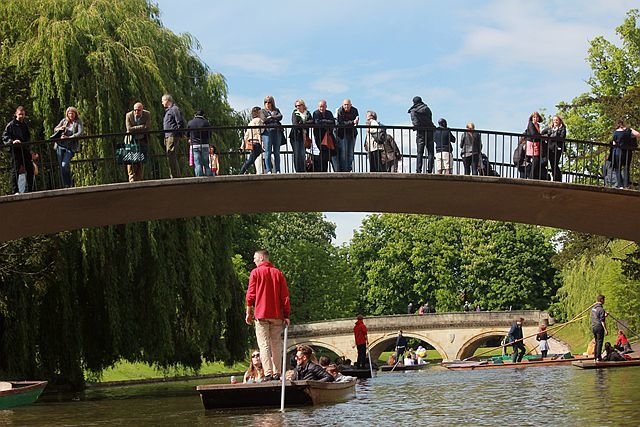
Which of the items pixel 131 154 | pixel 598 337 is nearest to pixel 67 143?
pixel 131 154

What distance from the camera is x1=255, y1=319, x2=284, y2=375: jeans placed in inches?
531

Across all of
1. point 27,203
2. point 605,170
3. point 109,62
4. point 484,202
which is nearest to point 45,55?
point 109,62

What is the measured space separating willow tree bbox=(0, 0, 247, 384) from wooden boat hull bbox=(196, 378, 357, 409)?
6784 mm

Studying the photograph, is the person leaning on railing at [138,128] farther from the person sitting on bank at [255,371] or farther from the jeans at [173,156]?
the person sitting on bank at [255,371]

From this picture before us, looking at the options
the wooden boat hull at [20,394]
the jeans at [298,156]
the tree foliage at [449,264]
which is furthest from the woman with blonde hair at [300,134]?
the tree foliage at [449,264]

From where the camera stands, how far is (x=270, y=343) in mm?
13633

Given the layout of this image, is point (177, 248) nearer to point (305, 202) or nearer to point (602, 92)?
point (305, 202)

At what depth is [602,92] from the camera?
140ft

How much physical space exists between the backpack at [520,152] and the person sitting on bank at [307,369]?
14.0 ft

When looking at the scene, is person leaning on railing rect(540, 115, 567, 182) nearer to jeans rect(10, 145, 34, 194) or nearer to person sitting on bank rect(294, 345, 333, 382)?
person sitting on bank rect(294, 345, 333, 382)

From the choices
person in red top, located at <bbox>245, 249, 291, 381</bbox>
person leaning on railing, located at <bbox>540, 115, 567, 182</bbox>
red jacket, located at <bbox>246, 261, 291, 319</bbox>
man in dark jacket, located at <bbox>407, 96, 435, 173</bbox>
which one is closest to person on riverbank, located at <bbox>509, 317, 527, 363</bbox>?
person leaning on railing, located at <bbox>540, 115, 567, 182</bbox>

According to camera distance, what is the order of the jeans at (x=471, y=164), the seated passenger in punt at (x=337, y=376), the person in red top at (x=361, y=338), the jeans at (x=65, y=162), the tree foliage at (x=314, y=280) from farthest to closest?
the tree foliage at (x=314, y=280), the person in red top at (x=361, y=338), the jeans at (x=471, y=164), the jeans at (x=65, y=162), the seated passenger in punt at (x=337, y=376)

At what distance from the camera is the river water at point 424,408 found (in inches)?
461

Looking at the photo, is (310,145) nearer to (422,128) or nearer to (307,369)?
(422,128)
